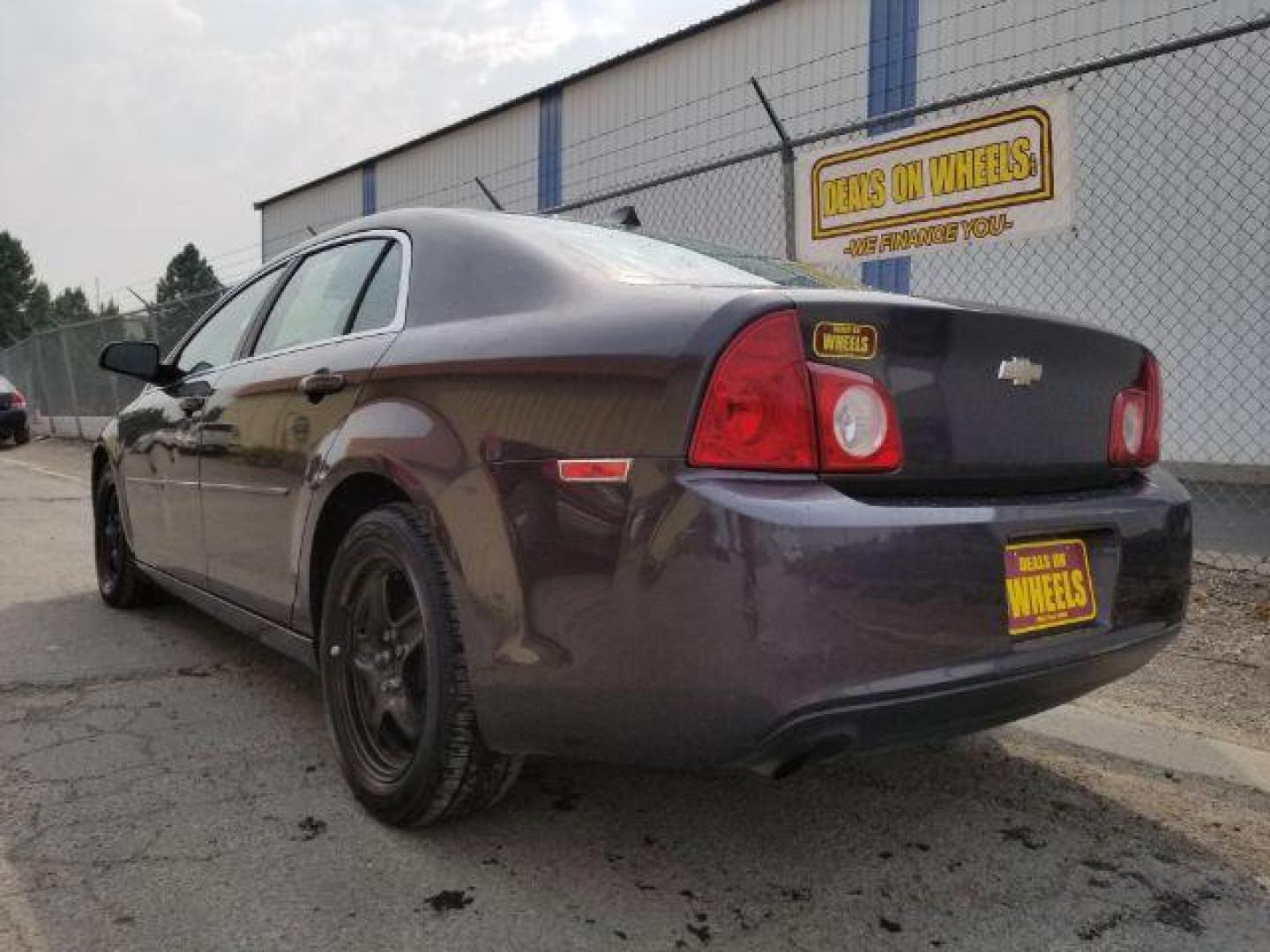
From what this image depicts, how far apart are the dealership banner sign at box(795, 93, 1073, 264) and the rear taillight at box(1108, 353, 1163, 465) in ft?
9.92

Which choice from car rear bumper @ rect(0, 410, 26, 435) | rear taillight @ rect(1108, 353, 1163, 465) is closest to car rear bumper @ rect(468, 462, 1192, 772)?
rear taillight @ rect(1108, 353, 1163, 465)

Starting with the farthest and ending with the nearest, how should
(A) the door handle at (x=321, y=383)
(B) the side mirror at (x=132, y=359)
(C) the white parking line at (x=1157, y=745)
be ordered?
(B) the side mirror at (x=132, y=359), (C) the white parking line at (x=1157, y=745), (A) the door handle at (x=321, y=383)

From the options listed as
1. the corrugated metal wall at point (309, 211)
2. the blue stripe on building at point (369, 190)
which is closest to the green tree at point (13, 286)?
the corrugated metal wall at point (309, 211)

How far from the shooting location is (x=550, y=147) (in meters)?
15.7

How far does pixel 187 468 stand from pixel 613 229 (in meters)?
1.78

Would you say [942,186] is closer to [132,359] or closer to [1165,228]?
[132,359]

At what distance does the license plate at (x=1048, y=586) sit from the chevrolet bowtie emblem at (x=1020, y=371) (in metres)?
0.34

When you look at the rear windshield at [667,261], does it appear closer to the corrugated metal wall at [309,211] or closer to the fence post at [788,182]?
the fence post at [788,182]

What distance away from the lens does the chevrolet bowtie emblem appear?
214cm

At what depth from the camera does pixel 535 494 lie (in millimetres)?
2004

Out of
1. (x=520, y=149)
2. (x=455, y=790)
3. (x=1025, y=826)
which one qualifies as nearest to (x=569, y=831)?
(x=455, y=790)

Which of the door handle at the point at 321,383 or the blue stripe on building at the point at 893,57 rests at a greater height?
the blue stripe on building at the point at 893,57

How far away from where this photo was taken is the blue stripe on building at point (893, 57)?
34.4 feet

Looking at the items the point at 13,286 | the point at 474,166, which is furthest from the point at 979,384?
the point at 13,286
